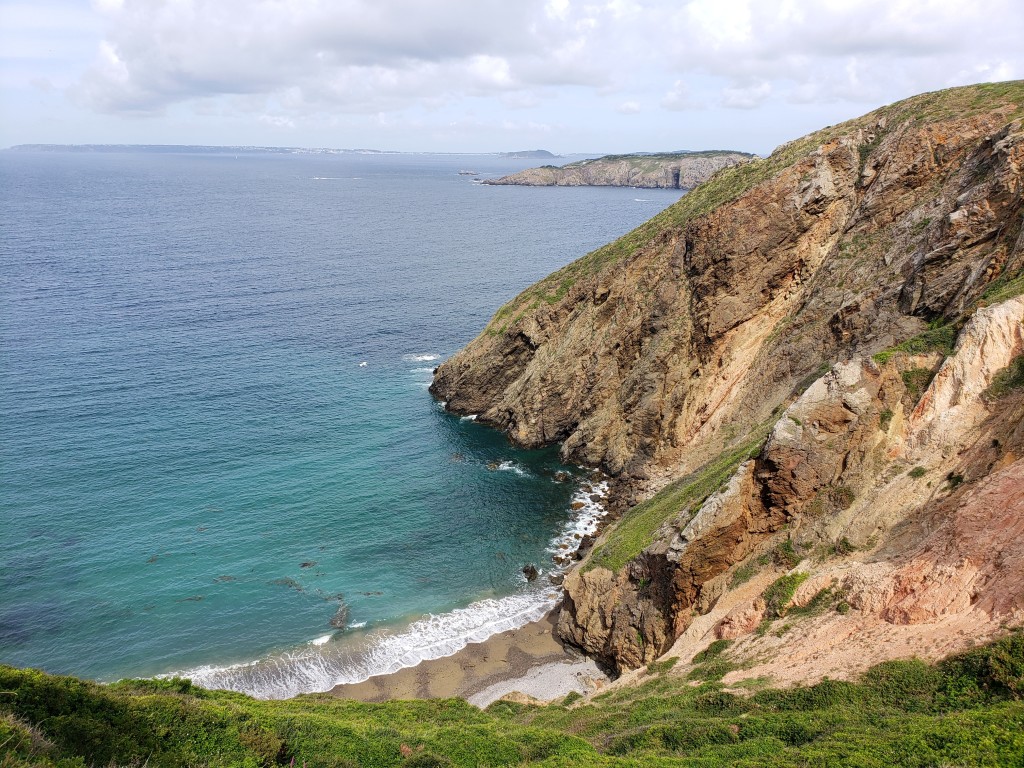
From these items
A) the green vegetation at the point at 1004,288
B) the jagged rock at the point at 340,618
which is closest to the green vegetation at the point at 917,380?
the green vegetation at the point at 1004,288

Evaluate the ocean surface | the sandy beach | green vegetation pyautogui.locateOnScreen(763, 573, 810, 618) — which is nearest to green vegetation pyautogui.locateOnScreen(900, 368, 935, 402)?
green vegetation pyautogui.locateOnScreen(763, 573, 810, 618)

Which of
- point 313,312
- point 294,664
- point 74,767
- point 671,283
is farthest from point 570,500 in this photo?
point 313,312

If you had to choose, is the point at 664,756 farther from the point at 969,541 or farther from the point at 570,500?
the point at 570,500

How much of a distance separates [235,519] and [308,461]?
9715 millimetres

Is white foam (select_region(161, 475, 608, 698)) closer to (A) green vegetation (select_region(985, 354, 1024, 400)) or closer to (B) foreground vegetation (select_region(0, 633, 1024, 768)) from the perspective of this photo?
(B) foreground vegetation (select_region(0, 633, 1024, 768))

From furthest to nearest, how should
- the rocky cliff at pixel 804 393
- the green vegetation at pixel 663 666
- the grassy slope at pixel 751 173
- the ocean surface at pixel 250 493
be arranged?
the grassy slope at pixel 751 173 < the ocean surface at pixel 250 493 < the green vegetation at pixel 663 666 < the rocky cliff at pixel 804 393

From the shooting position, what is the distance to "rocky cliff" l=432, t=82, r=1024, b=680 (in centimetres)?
2769

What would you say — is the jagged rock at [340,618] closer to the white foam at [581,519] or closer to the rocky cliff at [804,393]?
the rocky cliff at [804,393]

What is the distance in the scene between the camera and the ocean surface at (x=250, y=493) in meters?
43.1

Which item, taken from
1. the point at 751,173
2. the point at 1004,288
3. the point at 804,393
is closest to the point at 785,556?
the point at 804,393

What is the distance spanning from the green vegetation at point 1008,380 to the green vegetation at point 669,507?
11.0 metres

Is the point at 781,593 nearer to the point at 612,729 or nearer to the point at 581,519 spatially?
the point at 612,729

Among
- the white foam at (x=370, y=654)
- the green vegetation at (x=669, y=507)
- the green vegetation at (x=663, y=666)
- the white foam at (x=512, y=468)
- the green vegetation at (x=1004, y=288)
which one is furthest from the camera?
the white foam at (x=512, y=468)

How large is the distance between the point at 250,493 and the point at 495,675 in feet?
91.0
